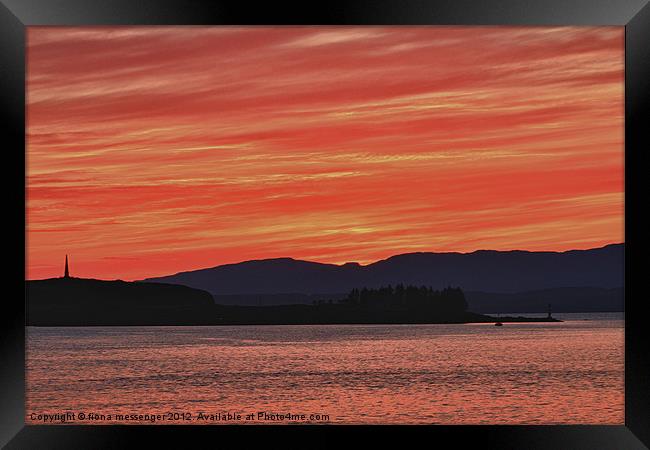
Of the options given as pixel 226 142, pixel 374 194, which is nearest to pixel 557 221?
pixel 374 194

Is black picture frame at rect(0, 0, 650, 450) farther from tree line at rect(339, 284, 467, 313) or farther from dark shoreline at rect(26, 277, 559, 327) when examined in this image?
tree line at rect(339, 284, 467, 313)

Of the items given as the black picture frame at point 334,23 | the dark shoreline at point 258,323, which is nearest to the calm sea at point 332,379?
the dark shoreline at point 258,323

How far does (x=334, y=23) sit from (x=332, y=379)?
1270 inches

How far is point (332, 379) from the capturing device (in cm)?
3491

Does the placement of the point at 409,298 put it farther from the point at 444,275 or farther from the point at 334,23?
the point at 334,23

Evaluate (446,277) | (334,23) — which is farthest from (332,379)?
(334,23)

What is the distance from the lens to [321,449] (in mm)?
3445

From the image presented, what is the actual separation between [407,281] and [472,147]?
1399 cm

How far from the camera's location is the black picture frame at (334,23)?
11.1 feet

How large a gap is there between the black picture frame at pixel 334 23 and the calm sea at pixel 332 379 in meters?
14.5

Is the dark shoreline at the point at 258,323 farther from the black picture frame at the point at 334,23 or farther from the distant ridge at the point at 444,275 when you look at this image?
the black picture frame at the point at 334,23

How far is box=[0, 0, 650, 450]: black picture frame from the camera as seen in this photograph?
11.1ft

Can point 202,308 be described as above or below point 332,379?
above

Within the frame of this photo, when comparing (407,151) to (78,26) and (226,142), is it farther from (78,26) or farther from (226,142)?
A: (78,26)
